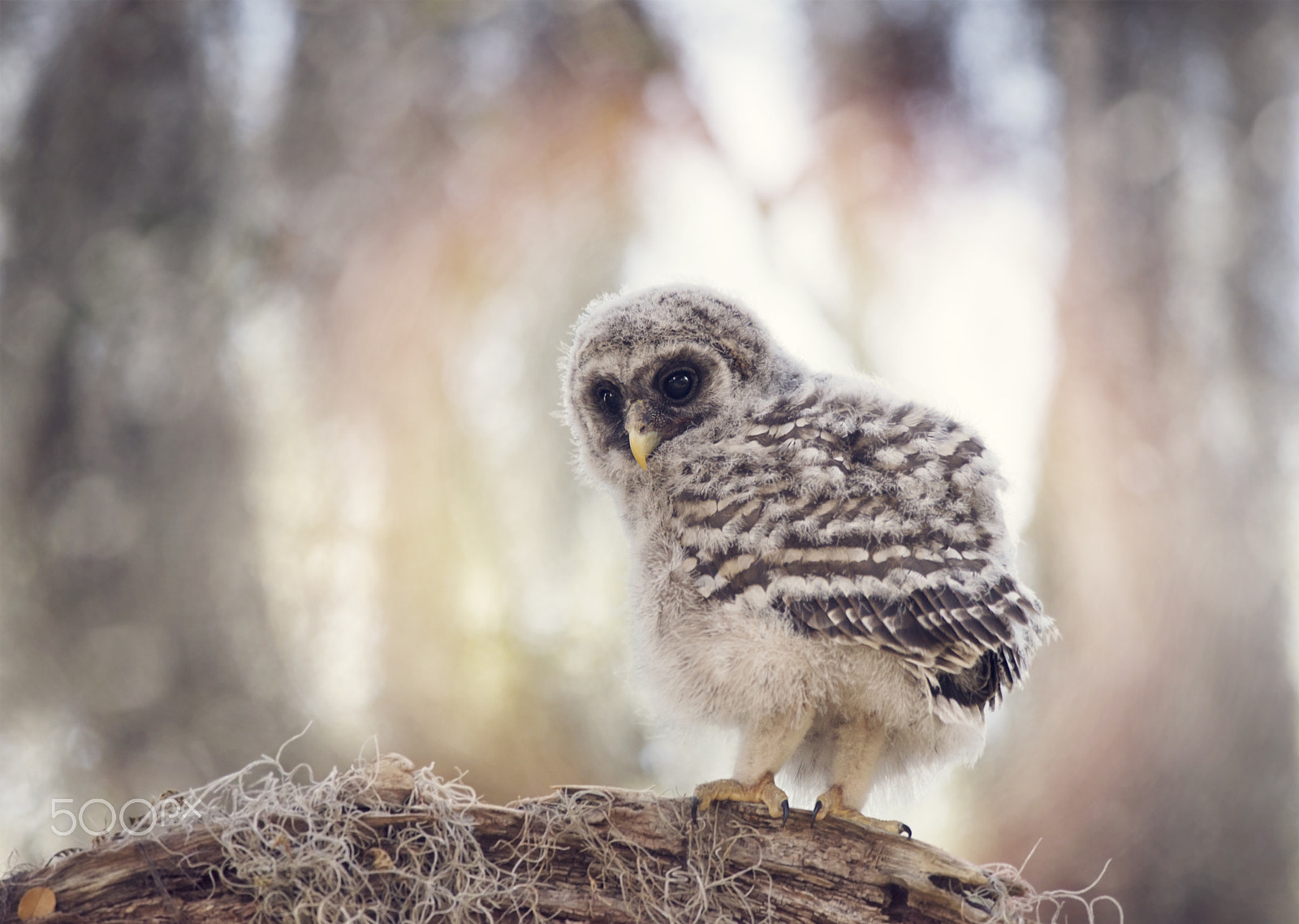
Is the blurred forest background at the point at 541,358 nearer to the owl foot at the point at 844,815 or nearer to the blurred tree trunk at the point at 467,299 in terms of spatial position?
the blurred tree trunk at the point at 467,299

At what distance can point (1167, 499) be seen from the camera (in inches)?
95.4

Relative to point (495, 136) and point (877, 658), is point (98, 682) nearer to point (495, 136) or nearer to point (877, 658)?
point (495, 136)

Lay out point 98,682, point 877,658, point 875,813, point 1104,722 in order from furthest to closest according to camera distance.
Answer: point 1104,722
point 98,682
point 875,813
point 877,658

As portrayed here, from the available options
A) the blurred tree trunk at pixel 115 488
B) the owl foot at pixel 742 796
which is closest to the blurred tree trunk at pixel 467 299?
the blurred tree trunk at pixel 115 488

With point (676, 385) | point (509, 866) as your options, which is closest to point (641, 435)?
point (676, 385)

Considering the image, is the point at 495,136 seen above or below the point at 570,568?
above

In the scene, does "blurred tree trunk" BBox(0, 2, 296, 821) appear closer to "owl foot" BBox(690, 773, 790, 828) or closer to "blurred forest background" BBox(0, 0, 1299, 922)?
"blurred forest background" BBox(0, 0, 1299, 922)

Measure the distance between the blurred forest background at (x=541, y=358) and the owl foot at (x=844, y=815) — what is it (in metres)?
0.83

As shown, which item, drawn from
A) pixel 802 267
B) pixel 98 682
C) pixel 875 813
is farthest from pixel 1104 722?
pixel 98 682

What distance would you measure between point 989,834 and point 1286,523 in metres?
1.13

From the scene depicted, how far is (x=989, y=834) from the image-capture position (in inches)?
88.3

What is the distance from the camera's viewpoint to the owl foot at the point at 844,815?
3.98ft

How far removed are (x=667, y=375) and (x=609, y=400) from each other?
12 centimetres

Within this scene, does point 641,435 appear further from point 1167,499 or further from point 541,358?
point 1167,499
